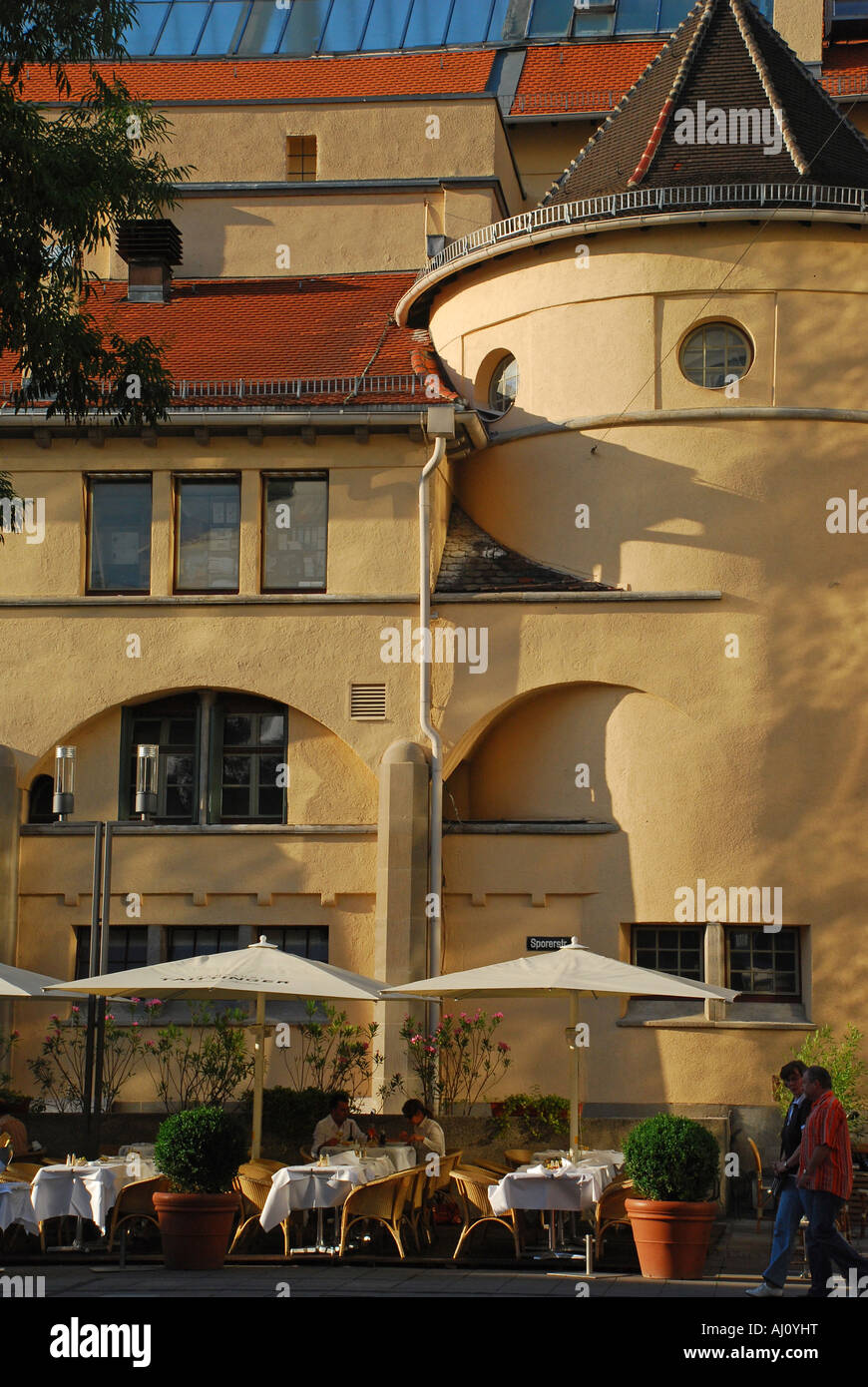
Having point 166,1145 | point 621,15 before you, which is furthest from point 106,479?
point 621,15

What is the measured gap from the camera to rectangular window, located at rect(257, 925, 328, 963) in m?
26.0

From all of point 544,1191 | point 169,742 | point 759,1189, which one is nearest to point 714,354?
point 169,742

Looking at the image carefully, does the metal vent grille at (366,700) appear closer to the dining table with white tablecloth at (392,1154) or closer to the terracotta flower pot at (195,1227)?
the dining table with white tablecloth at (392,1154)

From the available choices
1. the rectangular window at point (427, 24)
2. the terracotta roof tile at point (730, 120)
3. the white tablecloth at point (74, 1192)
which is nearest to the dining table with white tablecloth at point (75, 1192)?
the white tablecloth at point (74, 1192)

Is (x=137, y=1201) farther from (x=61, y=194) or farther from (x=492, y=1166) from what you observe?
(x=61, y=194)

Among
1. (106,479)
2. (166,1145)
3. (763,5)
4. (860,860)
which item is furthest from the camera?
(763,5)

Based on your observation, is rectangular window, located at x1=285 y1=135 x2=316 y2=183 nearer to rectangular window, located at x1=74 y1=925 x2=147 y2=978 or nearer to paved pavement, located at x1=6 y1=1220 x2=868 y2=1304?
rectangular window, located at x1=74 y1=925 x2=147 y2=978

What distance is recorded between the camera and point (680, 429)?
2608cm

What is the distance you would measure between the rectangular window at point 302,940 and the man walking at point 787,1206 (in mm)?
11183

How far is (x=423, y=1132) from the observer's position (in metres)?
19.8

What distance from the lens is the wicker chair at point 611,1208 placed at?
17.5m

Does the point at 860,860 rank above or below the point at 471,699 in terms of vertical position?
below

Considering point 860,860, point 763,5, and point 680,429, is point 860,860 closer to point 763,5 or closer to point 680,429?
point 680,429

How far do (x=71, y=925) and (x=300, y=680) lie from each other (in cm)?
463
